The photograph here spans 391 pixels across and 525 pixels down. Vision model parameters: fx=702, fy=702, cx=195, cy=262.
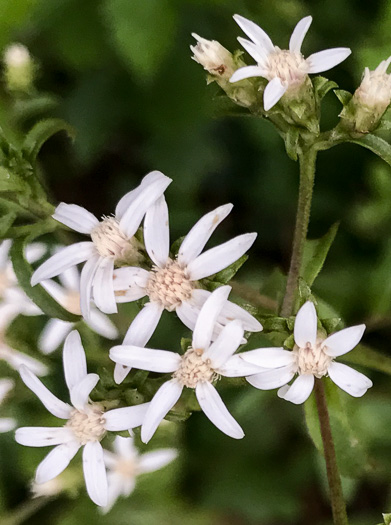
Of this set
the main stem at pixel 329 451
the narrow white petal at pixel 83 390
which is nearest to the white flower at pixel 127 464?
the narrow white petal at pixel 83 390

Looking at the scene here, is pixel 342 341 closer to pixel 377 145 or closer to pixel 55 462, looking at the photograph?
pixel 377 145

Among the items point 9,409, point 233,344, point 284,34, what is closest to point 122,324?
point 9,409

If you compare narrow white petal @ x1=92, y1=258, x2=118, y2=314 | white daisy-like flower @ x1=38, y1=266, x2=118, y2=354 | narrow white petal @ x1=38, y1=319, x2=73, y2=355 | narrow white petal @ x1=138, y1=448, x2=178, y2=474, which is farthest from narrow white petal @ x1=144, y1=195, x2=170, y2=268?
narrow white petal @ x1=138, y1=448, x2=178, y2=474

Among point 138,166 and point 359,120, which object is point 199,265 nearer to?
point 359,120

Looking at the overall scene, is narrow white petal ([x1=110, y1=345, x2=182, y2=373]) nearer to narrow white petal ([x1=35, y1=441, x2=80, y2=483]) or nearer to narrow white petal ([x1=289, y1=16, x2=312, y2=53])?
narrow white petal ([x1=35, y1=441, x2=80, y2=483])

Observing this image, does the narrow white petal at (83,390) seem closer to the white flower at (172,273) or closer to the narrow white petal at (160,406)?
the white flower at (172,273)

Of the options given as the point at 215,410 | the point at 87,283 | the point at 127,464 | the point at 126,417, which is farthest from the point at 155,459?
the point at 87,283
